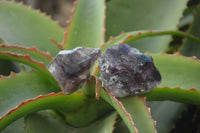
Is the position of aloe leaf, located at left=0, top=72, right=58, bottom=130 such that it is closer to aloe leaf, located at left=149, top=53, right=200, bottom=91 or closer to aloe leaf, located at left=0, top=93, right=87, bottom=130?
aloe leaf, located at left=0, top=93, right=87, bottom=130

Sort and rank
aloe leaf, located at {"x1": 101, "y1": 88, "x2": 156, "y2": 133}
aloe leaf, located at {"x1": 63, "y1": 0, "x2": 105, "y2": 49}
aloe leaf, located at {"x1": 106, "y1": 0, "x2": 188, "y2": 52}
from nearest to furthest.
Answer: aloe leaf, located at {"x1": 101, "y1": 88, "x2": 156, "y2": 133} < aloe leaf, located at {"x1": 63, "y1": 0, "x2": 105, "y2": 49} < aloe leaf, located at {"x1": 106, "y1": 0, "x2": 188, "y2": 52}

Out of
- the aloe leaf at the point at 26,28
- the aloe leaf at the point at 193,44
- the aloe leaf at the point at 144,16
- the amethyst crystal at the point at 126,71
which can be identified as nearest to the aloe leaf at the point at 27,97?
the amethyst crystal at the point at 126,71

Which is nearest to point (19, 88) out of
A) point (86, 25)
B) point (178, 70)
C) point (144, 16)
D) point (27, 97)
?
point (27, 97)

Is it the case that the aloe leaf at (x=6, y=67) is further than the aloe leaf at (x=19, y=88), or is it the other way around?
the aloe leaf at (x=6, y=67)

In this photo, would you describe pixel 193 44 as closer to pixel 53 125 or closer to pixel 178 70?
pixel 178 70

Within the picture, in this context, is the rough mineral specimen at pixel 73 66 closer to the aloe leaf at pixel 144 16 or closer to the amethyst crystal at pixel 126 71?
the amethyst crystal at pixel 126 71

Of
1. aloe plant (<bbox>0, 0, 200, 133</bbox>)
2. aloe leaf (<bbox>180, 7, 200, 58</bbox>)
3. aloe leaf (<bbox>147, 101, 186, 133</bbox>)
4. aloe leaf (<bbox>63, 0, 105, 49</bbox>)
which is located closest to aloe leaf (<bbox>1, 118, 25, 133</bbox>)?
aloe plant (<bbox>0, 0, 200, 133</bbox>)
